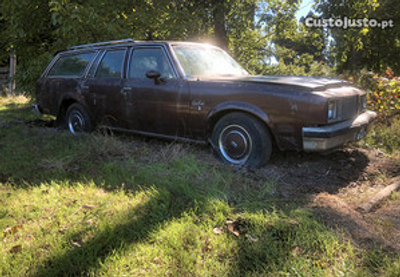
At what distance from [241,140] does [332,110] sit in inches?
43.5

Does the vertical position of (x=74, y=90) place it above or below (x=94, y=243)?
above

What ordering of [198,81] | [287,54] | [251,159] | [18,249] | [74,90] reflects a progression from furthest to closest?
[287,54] < [74,90] < [198,81] < [251,159] < [18,249]

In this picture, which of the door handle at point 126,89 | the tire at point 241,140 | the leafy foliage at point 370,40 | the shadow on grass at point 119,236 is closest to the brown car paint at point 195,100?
the door handle at point 126,89

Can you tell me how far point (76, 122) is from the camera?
6.05 metres

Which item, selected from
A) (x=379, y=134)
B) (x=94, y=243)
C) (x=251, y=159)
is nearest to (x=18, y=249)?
(x=94, y=243)

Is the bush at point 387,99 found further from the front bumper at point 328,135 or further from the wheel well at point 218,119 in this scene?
the wheel well at point 218,119

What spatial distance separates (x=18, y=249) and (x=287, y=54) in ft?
37.1

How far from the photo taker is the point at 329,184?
3.62 meters

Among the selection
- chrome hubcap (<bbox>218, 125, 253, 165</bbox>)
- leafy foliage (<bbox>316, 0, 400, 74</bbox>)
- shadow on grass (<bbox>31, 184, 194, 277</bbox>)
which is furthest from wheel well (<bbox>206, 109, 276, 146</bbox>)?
leafy foliage (<bbox>316, 0, 400, 74</bbox>)

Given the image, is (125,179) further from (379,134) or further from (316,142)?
(379,134)

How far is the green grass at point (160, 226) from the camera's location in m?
2.19

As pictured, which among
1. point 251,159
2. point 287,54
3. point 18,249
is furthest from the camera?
point 287,54

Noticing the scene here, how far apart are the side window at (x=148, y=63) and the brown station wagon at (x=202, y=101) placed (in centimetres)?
2

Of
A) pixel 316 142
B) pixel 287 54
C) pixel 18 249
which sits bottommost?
pixel 18 249
